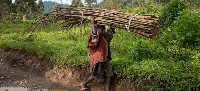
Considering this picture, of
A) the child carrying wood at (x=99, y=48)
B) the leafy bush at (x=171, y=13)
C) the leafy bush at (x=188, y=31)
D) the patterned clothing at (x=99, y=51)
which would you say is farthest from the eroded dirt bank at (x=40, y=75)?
the leafy bush at (x=171, y=13)

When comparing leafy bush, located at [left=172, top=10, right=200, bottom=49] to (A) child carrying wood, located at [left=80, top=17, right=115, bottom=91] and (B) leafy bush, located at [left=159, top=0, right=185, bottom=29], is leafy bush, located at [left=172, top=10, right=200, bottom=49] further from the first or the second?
(A) child carrying wood, located at [left=80, top=17, right=115, bottom=91]

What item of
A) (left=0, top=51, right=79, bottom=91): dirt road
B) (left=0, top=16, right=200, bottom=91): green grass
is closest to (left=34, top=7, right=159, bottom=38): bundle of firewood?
(left=0, top=16, right=200, bottom=91): green grass

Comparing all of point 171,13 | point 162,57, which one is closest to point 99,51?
point 162,57

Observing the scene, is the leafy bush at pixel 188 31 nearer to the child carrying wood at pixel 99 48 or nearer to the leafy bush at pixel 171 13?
the leafy bush at pixel 171 13

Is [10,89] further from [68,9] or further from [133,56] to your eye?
[133,56]

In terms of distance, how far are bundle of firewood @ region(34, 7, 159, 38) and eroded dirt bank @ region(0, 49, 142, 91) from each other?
4.34 ft

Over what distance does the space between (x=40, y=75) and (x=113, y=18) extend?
133 inches

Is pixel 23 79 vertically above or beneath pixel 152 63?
beneath

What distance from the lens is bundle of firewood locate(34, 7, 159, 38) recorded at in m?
3.73

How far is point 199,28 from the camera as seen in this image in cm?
509

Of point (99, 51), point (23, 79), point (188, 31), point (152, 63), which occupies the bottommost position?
point (23, 79)

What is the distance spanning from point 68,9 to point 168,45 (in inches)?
113

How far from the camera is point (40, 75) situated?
6.17 m

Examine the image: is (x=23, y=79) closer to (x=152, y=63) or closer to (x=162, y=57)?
(x=152, y=63)
